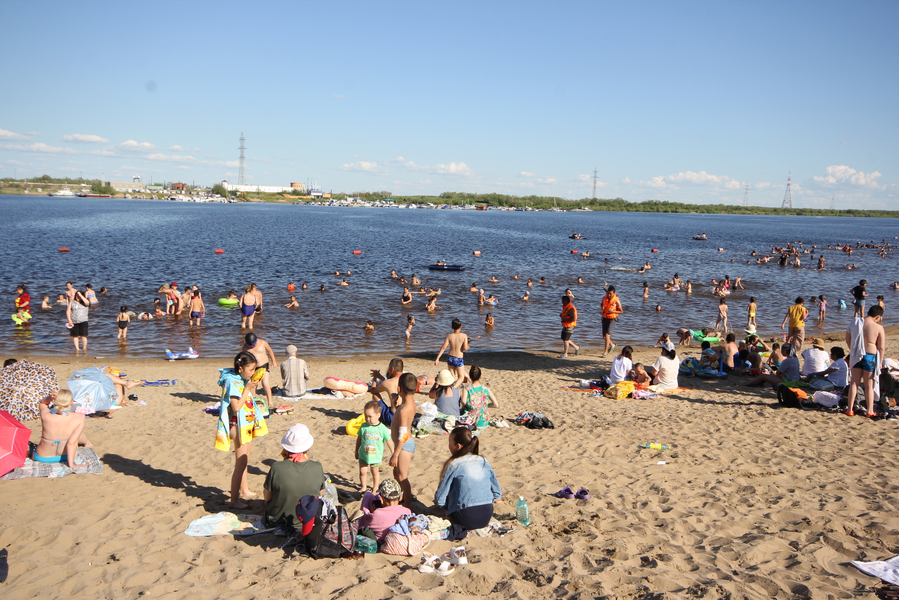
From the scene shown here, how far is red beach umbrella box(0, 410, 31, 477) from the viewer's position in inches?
270

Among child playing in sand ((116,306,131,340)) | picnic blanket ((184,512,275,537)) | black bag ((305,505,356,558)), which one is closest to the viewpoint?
black bag ((305,505,356,558))

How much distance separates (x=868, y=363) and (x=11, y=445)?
13178 millimetres

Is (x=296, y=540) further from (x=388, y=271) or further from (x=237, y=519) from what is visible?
(x=388, y=271)

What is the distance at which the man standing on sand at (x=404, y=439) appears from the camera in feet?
20.8

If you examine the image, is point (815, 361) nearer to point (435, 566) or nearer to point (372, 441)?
point (372, 441)

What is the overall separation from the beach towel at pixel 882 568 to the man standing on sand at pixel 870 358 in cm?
552

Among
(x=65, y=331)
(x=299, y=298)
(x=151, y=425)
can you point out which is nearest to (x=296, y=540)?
(x=151, y=425)

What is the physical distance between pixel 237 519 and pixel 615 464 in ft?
17.1

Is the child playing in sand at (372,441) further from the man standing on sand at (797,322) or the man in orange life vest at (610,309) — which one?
the man standing on sand at (797,322)

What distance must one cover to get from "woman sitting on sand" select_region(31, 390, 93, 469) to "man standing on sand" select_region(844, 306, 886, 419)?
12.1 metres

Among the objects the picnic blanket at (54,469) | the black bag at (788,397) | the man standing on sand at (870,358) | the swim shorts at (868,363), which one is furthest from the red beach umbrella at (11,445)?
the swim shorts at (868,363)

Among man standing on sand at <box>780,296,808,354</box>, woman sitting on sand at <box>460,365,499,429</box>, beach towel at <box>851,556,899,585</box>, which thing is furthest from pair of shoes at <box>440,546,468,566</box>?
man standing on sand at <box>780,296,808,354</box>

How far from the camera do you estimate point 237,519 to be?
20.1 ft

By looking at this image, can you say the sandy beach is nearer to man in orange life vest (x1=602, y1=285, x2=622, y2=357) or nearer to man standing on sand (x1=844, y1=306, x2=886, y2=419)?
man standing on sand (x1=844, y1=306, x2=886, y2=419)
